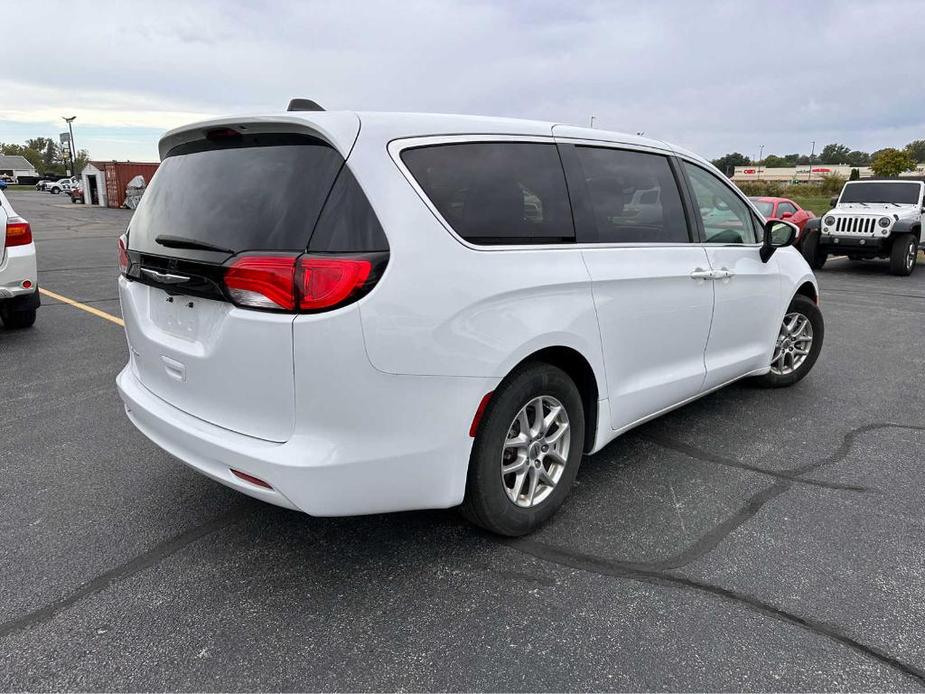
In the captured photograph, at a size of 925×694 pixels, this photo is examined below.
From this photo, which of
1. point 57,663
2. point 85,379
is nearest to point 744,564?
point 57,663

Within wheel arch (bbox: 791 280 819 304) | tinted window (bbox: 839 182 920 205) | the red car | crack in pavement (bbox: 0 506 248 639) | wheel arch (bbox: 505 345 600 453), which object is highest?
tinted window (bbox: 839 182 920 205)

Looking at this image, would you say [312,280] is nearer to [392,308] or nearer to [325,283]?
[325,283]

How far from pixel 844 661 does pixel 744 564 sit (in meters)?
0.58

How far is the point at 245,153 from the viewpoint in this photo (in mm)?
2588

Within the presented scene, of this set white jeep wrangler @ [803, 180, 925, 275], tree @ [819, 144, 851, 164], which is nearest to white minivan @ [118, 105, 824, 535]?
white jeep wrangler @ [803, 180, 925, 275]

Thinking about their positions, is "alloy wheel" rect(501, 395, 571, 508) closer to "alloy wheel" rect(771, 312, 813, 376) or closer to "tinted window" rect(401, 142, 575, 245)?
"tinted window" rect(401, 142, 575, 245)

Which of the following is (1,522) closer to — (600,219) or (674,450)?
(600,219)

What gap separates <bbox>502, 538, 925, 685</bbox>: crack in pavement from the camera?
2.26m

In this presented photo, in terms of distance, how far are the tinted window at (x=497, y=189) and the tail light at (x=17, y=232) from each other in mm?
5469

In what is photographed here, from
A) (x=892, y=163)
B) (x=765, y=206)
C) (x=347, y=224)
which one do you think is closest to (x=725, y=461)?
(x=347, y=224)

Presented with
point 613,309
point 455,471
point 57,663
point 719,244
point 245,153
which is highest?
point 245,153

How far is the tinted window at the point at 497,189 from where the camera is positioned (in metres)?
2.54

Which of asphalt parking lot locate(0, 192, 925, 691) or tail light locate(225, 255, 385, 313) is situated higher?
tail light locate(225, 255, 385, 313)

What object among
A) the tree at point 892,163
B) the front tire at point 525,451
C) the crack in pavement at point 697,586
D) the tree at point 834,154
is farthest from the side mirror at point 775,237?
the tree at point 834,154
